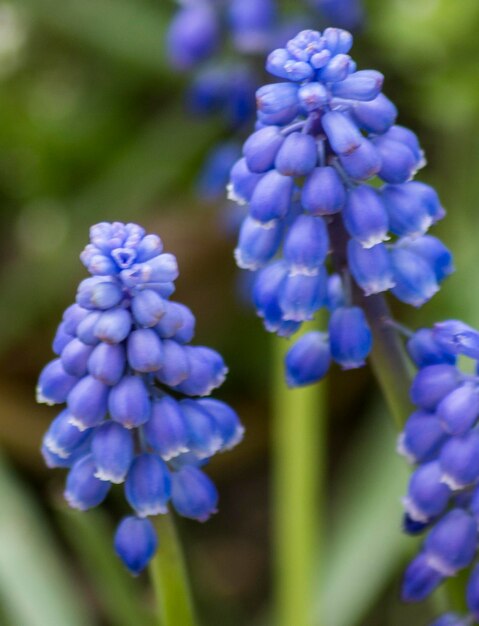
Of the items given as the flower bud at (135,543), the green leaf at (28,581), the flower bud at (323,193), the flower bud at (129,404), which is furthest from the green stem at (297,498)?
the flower bud at (323,193)

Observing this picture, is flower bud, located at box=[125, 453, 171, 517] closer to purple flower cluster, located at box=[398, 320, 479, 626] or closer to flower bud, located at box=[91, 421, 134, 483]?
flower bud, located at box=[91, 421, 134, 483]

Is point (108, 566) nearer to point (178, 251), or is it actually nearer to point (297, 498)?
point (297, 498)

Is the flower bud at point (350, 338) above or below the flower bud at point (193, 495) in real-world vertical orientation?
above

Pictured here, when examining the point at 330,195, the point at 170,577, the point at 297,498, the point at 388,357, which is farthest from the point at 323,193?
the point at 297,498

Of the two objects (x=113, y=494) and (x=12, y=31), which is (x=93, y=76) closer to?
(x=12, y=31)

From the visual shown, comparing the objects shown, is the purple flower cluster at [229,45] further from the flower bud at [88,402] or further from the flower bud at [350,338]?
the flower bud at [88,402]

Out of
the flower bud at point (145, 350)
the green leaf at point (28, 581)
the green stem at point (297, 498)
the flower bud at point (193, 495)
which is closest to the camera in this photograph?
the flower bud at point (145, 350)

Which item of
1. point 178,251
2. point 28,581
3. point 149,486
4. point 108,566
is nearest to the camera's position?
point 149,486
